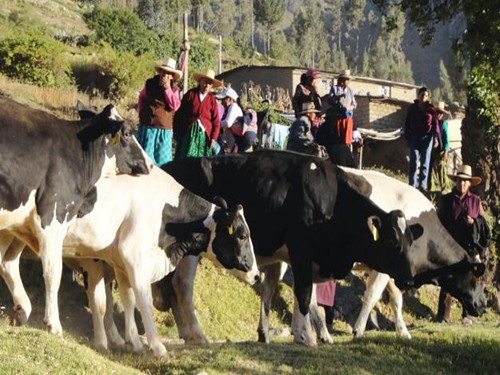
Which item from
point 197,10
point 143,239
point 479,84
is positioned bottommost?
point 143,239

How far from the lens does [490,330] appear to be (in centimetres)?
1468

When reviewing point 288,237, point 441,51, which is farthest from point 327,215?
point 441,51

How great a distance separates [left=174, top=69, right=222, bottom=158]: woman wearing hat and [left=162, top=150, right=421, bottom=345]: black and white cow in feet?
5.32

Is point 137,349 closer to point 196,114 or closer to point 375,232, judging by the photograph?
point 375,232

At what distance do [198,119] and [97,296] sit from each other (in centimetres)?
372

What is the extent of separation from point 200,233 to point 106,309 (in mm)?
1634

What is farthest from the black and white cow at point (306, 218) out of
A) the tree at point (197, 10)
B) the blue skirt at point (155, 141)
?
the tree at point (197, 10)

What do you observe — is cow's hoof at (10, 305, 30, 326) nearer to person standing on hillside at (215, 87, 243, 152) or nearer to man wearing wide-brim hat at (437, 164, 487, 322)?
person standing on hillside at (215, 87, 243, 152)

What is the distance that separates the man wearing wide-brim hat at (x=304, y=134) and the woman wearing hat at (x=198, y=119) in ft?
6.60

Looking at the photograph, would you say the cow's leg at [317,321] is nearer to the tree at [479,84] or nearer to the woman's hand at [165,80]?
the woman's hand at [165,80]

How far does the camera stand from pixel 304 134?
16250 mm

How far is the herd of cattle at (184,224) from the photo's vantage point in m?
10.4


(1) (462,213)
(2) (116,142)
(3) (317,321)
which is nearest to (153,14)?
(1) (462,213)

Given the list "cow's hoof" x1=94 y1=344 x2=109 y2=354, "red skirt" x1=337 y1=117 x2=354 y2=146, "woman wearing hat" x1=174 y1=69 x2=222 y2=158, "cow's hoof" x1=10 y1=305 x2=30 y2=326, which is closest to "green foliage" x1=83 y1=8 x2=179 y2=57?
"red skirt" x1=337 y1=117 x2=354 y2=146
